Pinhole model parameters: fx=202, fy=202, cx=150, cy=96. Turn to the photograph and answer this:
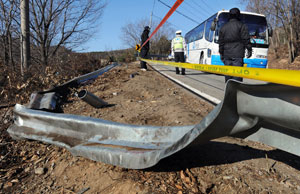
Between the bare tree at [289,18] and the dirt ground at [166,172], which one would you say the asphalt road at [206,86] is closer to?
the dirt ground at [166,172]

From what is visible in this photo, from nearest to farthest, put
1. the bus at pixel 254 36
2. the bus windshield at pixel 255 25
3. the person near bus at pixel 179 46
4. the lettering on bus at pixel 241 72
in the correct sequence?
the lettering on bus at pixel 241 72
the person near bus at pixel 179 46
the bus at pixel 254 36
the bus windshield at pixel 255 25

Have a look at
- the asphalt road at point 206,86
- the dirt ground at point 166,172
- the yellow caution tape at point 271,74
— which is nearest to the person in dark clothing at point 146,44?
the asphalt road at point 206,86

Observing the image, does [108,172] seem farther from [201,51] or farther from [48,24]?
[201,51]

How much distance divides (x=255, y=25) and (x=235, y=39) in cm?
685

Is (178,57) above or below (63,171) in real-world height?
above

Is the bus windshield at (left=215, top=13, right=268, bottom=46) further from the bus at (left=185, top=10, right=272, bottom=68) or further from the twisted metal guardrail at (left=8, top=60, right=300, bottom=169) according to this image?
the twisted metal guardrail at (left=8, top=60, right=300, bottom=169)

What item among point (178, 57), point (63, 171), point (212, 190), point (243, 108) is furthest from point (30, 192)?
point (178, 57)

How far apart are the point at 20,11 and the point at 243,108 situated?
754 centimetres

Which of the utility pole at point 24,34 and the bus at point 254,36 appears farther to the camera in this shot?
the bus at point 254,36

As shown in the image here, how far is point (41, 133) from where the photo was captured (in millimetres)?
2434

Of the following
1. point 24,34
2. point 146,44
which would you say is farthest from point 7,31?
point 146,44

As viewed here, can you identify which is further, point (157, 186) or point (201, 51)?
point (201, 51)

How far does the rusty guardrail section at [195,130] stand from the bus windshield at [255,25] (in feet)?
32.7

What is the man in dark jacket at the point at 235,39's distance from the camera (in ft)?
16.3
